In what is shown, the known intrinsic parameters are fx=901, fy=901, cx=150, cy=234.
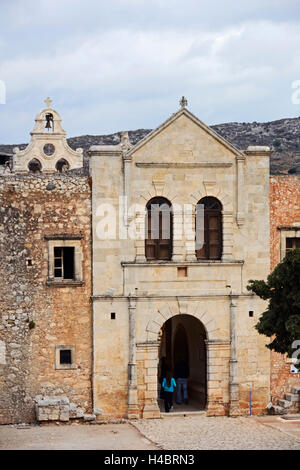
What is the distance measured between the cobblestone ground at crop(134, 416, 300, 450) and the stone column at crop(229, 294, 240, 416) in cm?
52

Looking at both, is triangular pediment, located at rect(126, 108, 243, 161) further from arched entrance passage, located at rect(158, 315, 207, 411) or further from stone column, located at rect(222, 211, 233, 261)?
arched entrance passage, located at rect(158, 315, 207, 411)

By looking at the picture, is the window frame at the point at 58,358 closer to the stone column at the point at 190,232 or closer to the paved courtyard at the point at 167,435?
the paved courtyard at the point at 167,435

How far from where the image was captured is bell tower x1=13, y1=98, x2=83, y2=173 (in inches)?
2473

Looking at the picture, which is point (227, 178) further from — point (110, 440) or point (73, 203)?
point (110, 440)

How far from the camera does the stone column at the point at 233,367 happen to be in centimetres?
2819

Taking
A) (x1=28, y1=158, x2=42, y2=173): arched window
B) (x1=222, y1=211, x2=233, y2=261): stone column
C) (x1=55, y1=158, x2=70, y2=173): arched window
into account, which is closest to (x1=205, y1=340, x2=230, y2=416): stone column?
(x1=222, y1=211, x2=233, y2=261): stone column

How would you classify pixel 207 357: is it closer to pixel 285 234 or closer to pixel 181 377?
pixel 181 377

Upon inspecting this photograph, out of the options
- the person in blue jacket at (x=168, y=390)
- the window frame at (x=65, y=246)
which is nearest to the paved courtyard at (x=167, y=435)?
the person in blue jacket at (x=168, y=390)

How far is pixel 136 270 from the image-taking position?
28.0m

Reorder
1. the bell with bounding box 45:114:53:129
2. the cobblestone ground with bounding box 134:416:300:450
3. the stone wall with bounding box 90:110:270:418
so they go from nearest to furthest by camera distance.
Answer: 1. the cobblestone ground with bounding box 134:416:300:450
2. the stone wall with bounding box 90:110:270:418
3. the bell with bounding box 45:114:53:129

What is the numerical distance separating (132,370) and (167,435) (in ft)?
10.8
